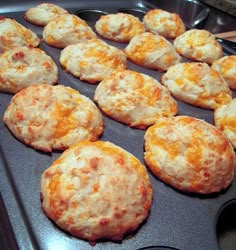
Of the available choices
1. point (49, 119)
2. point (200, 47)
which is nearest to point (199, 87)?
point (200, 47)

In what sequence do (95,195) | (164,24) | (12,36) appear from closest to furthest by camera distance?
(95,195) → (12,36) → (164,24)

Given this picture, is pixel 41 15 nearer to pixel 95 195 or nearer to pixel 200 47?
pixel 200 47

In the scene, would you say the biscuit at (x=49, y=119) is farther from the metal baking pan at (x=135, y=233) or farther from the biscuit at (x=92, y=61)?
the biscuit at (x=92, y=61)

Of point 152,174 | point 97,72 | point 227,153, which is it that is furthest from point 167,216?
point 97,72

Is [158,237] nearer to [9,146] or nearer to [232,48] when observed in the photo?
[9,146]

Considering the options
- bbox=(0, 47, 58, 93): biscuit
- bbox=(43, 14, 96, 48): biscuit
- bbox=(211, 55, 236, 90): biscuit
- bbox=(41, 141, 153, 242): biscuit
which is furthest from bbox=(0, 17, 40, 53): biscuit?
bbox=(211, 55, 236, 90): biscuit
